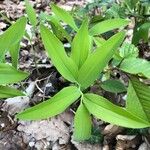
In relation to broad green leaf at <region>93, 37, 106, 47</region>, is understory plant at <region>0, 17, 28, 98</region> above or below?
above

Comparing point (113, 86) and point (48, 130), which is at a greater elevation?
point (113, 86)

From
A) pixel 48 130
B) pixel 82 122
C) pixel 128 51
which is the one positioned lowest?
pixel 48 130

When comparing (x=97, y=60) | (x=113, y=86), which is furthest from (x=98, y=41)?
(x=97, y=60)

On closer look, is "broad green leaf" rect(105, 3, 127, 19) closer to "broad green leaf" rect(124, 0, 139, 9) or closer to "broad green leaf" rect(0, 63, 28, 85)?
"broad green leaf" rect(124, 0, 139, 9)

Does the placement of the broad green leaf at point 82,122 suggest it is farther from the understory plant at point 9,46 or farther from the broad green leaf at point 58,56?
the understory plant at point 9,46

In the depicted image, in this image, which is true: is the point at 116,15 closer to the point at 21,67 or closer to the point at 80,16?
the point at 80,16

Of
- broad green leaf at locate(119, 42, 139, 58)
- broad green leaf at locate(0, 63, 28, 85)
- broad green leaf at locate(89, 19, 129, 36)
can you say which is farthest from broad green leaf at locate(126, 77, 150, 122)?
broad green leaf at locate(0, 63, 28, 85)

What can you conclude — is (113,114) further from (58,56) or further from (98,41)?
(98,41)
